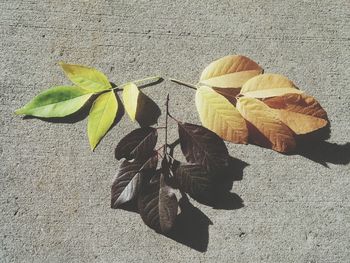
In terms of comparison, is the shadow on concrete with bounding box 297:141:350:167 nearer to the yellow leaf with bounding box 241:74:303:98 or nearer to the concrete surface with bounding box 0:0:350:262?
the concrete surface with bounding box 0:0:350:262

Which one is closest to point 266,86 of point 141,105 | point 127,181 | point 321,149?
point 321,149

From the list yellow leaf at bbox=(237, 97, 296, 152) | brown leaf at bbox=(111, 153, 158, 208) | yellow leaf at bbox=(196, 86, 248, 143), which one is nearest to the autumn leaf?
brown leaf at bbox=(111, 153, 158, 208)

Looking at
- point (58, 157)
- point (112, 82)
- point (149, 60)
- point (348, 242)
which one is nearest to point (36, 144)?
point (58, 157)

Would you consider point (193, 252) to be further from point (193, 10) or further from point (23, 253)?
point (193, 10)

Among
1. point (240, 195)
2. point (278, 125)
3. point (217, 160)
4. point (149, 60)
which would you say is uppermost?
point (149, 60)

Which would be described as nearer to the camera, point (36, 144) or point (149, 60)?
point (36, 144)

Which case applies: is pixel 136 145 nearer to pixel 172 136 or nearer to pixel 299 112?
pixel 172 136
